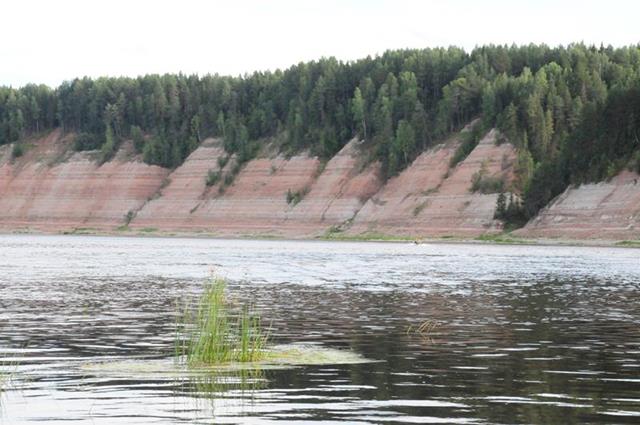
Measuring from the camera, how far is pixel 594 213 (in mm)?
119312

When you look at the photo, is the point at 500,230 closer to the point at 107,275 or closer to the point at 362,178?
A: the point at 362,178

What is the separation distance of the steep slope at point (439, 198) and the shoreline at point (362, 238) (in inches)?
46.3

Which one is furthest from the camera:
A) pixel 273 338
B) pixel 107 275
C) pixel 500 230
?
pixel 500 230

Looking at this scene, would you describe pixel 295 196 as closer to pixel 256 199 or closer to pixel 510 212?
pixel 256 199

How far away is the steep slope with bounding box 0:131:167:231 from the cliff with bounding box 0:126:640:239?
15 centimetres

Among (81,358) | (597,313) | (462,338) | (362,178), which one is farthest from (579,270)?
(362,178)

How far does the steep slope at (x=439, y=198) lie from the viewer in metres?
136

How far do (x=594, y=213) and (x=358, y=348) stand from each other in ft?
308

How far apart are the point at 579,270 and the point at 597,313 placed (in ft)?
103

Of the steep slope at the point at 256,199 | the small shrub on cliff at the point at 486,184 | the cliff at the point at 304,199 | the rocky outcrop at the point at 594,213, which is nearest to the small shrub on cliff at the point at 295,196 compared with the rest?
the cliff at the point at 304,199

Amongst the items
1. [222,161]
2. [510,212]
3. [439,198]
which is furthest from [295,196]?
[510,212]

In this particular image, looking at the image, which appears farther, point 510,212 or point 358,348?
point 510,212

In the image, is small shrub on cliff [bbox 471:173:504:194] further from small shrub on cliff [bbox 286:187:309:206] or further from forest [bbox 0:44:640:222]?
small shrub on cliff [bbox 286:187:309:206]

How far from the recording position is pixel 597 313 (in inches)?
1569
